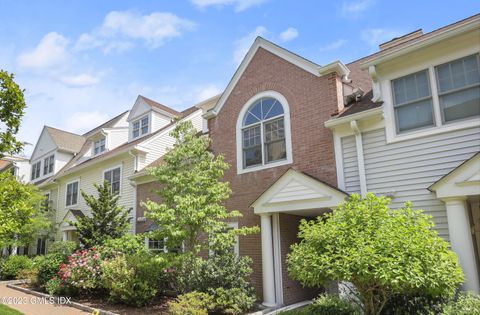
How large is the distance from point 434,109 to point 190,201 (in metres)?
6.63

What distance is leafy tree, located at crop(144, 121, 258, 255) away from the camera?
930 cm

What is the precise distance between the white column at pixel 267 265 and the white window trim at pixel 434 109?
4289mm

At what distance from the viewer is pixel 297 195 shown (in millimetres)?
9484

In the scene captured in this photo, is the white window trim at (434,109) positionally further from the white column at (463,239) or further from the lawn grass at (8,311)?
the lawn grass at (8,311)

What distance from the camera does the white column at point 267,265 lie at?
9.70 metres

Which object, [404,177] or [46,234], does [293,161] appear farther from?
[46,234]

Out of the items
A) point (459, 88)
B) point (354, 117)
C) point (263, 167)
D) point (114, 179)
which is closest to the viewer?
point (459, 88)

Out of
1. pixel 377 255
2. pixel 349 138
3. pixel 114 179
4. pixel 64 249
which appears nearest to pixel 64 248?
pixel 64 249

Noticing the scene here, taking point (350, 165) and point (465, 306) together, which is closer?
point (465, 306)

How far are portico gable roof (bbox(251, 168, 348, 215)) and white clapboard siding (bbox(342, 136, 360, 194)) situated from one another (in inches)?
20.6

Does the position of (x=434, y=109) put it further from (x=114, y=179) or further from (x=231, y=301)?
(x=114, y=179)

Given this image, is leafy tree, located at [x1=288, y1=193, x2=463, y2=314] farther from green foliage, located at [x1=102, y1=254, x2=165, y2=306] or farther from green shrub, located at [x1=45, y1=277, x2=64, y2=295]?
green shrub, located at [x1=45, y1=277, x2=64, y2=295]

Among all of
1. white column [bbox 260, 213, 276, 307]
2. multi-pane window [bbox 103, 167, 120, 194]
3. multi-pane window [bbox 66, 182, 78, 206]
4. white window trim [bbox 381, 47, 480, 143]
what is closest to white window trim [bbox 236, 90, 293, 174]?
white column [bbox 260, 213, 276, 307]

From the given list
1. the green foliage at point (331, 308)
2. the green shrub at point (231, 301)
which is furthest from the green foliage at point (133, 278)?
the green foliage at point (331, 308)
